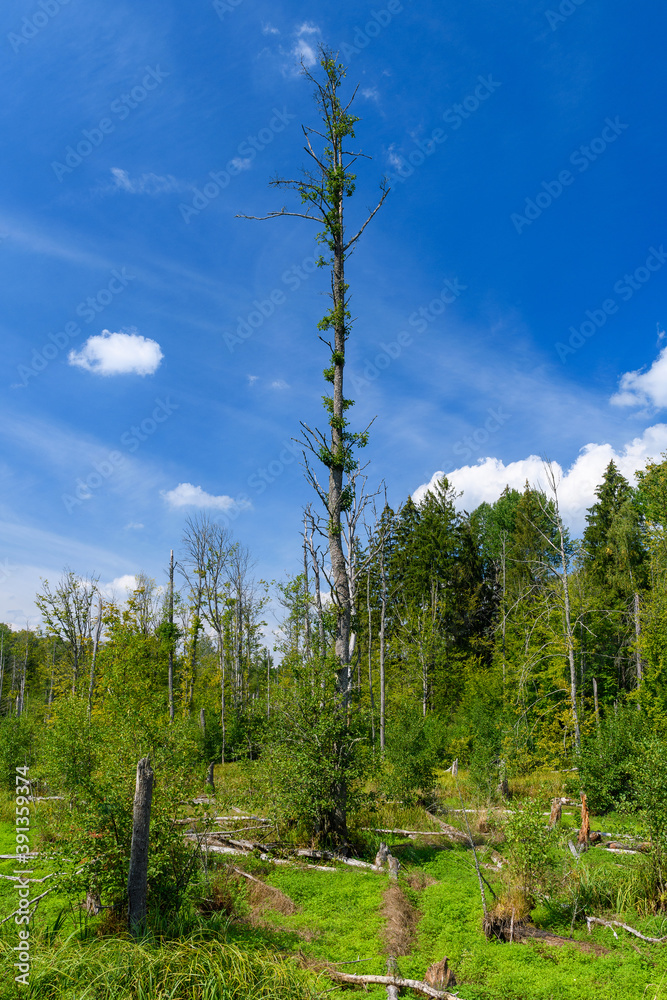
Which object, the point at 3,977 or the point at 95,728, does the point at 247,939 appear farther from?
the point at 95,728

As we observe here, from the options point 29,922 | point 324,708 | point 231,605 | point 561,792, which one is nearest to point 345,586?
point 324,708

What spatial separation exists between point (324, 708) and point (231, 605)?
20.7 m

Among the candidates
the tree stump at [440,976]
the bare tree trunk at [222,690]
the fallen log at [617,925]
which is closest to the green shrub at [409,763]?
the fallen log at [617,925]

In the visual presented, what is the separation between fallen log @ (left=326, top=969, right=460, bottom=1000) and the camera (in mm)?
5671

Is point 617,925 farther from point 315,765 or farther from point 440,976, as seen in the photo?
point 315,765

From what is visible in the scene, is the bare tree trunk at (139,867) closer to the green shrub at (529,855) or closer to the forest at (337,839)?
the forest at (337,839)

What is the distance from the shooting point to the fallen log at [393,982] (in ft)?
18.6

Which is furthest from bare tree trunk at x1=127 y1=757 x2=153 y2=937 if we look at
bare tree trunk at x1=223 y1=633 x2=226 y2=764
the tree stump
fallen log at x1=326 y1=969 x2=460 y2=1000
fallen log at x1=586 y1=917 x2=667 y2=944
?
bare tree trunk at x1=223 y1=633 x2=226 y2=764

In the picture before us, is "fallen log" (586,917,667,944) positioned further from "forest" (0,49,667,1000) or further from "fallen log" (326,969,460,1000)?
"fallen log" (326,969,460,1000)

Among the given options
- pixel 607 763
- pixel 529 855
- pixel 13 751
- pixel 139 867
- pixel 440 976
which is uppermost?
pixel 139 867

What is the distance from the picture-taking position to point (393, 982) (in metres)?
5.94

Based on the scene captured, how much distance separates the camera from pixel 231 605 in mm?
31047

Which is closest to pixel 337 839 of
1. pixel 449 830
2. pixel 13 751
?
pixel 449 830

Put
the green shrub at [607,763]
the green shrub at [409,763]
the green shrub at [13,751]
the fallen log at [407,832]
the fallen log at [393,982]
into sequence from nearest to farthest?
the fallen log at [393,982] → the fallen log at [407,832] → the green shrub at [607,763] → the green shrub at [409,763] → the green shrub at [13,751]
